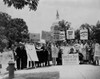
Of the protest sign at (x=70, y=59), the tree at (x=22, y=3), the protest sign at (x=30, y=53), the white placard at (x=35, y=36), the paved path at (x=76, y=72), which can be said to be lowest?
the paved path at (x=76, y=72)

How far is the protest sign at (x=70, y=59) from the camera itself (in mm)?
18703

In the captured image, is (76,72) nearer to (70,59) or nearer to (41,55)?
(70,59)

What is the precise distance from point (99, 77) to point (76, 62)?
7099 mm

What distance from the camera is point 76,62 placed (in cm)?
1866

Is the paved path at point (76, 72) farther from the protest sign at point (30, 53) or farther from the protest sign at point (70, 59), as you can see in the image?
the protest sign at point (70, 59)

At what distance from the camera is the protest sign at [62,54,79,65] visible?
736 inches

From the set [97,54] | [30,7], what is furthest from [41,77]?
[97,54]

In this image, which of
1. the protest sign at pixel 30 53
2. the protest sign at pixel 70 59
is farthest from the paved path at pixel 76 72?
the protest sign at pixel 70 59

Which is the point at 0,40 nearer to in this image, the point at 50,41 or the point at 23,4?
the point at 50,41

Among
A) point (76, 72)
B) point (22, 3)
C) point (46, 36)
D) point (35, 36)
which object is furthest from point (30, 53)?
point (22, 3)

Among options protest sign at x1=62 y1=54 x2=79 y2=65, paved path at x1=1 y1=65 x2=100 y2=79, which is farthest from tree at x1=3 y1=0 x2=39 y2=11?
protest sign at x1=62 y1=54 x2=79 y2=65

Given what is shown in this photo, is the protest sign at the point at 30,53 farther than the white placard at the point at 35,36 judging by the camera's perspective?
No

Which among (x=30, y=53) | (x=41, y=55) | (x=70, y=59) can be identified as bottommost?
(x=70, y=59)

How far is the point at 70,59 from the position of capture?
18953 millimetres
